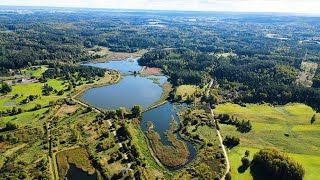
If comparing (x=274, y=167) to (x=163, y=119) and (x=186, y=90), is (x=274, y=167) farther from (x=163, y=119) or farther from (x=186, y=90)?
(x=186, y=90)

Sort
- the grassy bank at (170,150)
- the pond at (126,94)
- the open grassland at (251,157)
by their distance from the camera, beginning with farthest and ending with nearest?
1. the pond at (126,94)
2. the grassy bank at (170,150)
3. the open grassland at (251,157)

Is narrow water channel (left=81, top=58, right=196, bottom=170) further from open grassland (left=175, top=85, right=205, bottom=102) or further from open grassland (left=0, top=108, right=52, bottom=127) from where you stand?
open grassland (left=0, top=108, right=52, bottom=127)

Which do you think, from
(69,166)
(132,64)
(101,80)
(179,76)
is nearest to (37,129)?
(69,166)

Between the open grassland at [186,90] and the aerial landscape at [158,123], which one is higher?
the aerial landscape at [158,123]

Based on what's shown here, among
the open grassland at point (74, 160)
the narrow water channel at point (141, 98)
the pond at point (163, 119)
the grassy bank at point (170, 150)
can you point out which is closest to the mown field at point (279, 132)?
the grassy bank at point (170, 150)

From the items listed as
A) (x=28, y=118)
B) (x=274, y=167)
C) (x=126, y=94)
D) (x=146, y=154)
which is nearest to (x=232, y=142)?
(x=274, y=167)

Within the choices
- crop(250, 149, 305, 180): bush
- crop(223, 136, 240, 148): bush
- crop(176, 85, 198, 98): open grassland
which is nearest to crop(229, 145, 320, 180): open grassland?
crop(223, 136, 240, 148): bush

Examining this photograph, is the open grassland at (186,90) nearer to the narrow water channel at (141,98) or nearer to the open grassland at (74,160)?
→ the narrow water channel at (141,98)
